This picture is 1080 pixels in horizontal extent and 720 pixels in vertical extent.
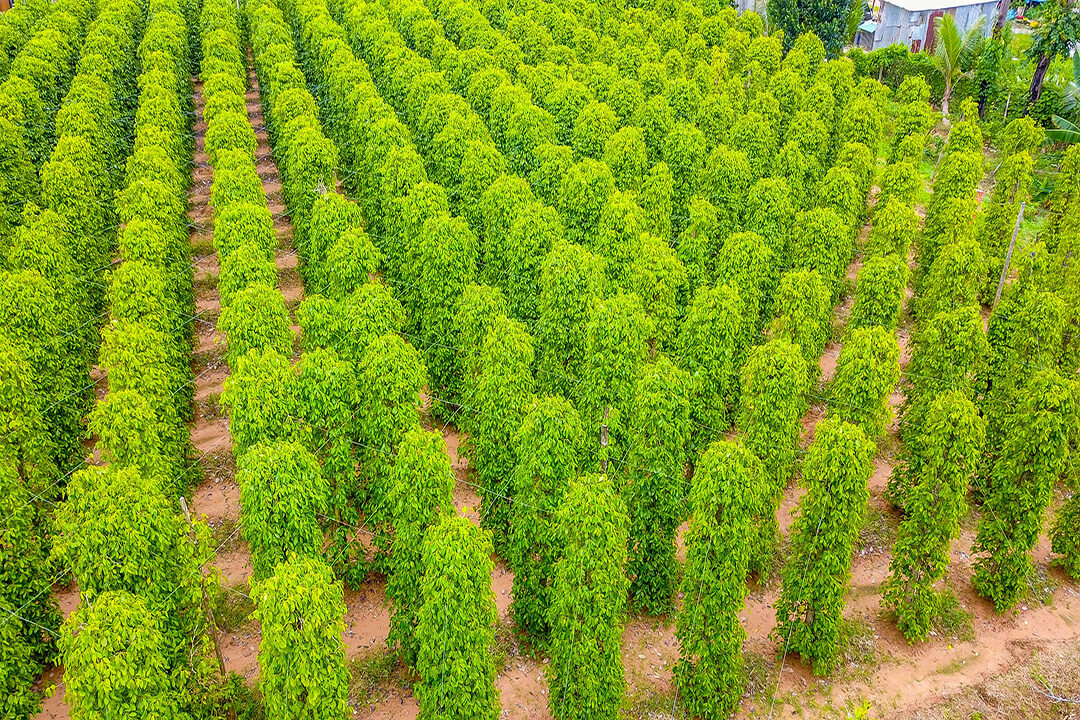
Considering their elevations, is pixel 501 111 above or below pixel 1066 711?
above

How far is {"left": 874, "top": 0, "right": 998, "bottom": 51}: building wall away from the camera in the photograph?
51.2 meters

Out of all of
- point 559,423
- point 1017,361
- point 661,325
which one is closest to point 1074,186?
point 1017,361

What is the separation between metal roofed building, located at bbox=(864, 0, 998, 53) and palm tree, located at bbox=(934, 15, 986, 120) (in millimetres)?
9585

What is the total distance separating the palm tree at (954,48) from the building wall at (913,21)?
10.2 meters

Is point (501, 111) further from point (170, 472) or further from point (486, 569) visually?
point (486, 569)

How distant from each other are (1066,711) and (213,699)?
54.4ft

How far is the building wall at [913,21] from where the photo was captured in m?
51.2

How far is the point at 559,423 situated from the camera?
16297 millimetres

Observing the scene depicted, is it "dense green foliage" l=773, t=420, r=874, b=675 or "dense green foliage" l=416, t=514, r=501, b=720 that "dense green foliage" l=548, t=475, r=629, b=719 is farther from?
"dense green foliage" l=773, t=420, r=874, b=675

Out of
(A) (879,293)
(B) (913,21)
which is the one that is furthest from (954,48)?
(A) (879,293)

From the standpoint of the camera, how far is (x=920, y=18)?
51.1 meters

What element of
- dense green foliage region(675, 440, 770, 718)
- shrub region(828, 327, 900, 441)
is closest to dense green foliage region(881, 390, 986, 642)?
shrub region(828, 327, 900, 441)

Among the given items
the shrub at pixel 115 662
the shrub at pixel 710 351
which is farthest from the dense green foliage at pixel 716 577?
the shrub at pixel 115 662

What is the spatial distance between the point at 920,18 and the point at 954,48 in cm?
1216
